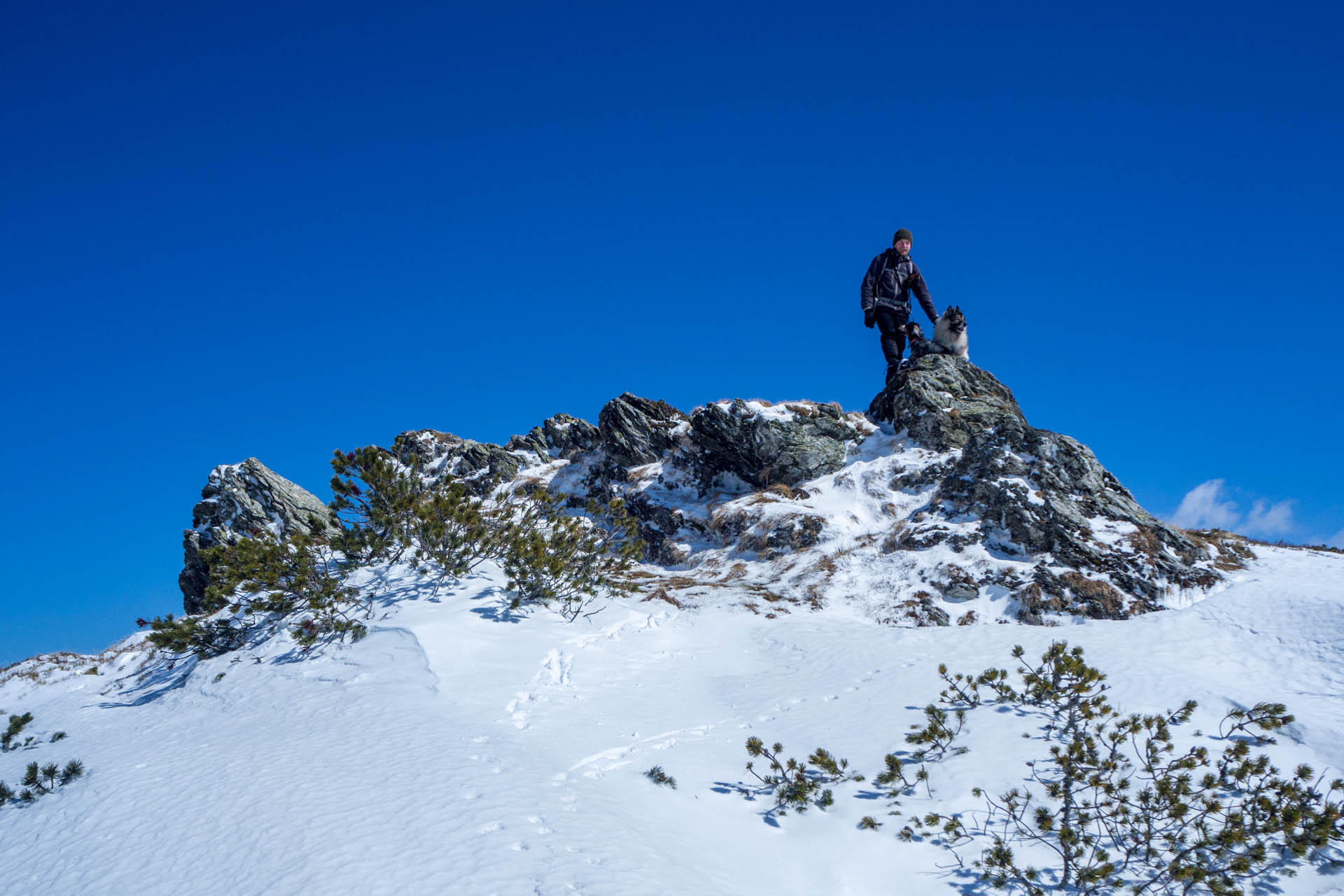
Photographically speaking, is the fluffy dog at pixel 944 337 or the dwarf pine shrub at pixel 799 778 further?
the fluffy dog at pixel 944 337

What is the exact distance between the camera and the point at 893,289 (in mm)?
22125

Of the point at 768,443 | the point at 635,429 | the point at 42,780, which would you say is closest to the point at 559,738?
the point at 42,780

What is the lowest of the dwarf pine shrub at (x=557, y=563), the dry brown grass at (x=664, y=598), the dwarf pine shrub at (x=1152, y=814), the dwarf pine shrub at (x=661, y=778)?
the dwarf pine shrub at (x=1152, y=814)

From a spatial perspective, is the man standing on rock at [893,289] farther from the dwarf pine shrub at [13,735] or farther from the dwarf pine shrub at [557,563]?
the dwarf pine shrub at [13,735]

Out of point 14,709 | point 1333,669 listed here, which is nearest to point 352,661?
point 14,709

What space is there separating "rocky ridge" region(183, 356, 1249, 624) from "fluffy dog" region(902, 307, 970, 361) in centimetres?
93

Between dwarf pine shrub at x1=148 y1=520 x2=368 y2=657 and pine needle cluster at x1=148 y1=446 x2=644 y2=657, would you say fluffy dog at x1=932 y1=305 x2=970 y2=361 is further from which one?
dwarf pine shrub at x1=148 y1=520 x2=368 y2=657

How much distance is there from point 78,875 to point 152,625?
7560 millimetres

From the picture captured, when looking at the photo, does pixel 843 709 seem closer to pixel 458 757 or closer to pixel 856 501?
pixel 458 757

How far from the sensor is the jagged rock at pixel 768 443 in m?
21.0

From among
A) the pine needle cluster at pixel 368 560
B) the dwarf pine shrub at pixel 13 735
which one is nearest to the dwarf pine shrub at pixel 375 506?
the pine needle cluster at pixel 368 560

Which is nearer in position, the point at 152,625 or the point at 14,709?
the point at 152,625

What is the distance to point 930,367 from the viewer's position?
22453 millimetres

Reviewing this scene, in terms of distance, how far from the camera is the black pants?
22672mm
